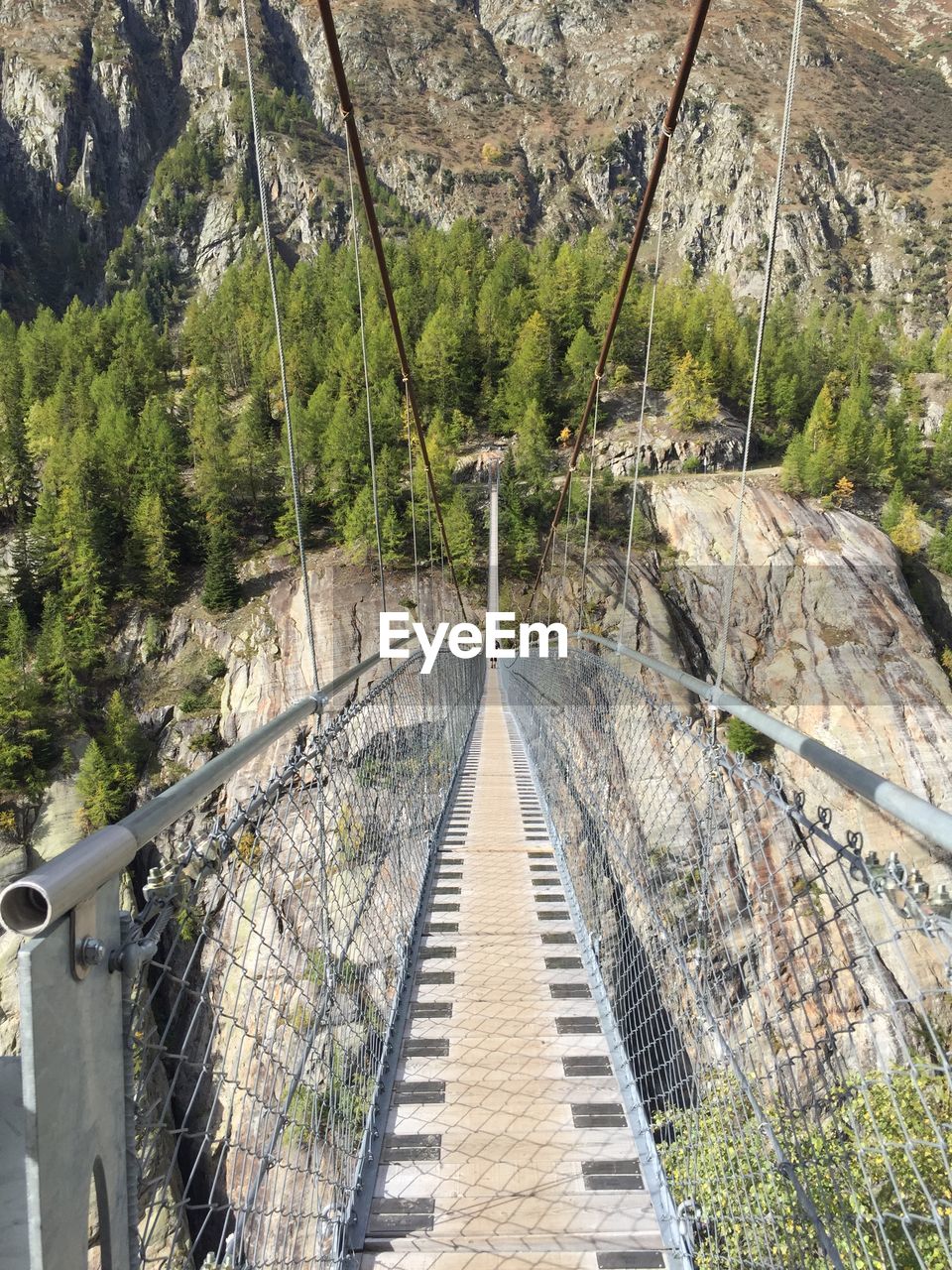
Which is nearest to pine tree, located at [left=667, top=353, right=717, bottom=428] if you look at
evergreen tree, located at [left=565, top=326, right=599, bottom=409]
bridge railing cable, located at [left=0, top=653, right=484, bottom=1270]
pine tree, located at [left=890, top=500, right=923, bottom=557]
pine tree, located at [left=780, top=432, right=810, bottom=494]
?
pine tree, located at [left=780, top=432, right=810, bottom=494]

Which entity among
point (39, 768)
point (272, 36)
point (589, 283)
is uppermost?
point (272, 36)

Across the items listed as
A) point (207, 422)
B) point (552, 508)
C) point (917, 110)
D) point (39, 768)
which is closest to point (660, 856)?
point (39, 768)

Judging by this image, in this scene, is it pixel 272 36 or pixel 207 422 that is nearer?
pixel 207 422

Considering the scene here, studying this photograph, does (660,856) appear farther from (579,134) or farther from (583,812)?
(579,134)

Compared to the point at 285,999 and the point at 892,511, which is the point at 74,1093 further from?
the point at 892,511

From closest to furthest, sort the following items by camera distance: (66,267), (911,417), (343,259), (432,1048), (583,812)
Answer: (432,1048) < (583,812) < (911,417) < (343,259) < (66,267)

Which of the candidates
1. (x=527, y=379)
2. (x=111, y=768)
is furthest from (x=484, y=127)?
(x=111, y=768)
